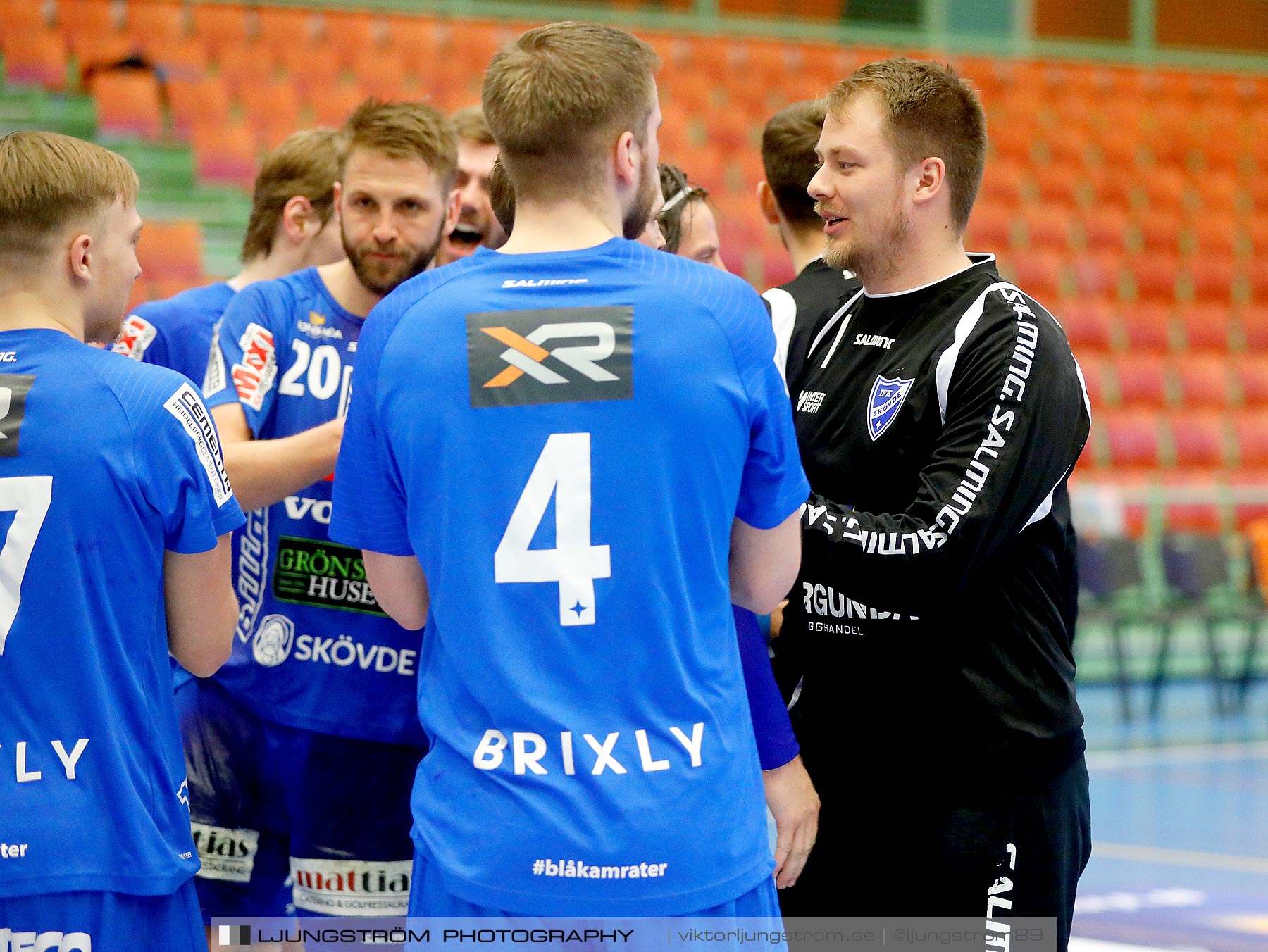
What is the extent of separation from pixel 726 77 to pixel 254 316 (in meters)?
12.1

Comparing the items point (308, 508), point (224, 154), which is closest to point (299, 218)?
point (308, 508)

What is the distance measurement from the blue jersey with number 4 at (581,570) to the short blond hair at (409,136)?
3.97 ft

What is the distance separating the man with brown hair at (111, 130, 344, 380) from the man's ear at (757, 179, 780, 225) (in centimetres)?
130

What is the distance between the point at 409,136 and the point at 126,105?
894 cm

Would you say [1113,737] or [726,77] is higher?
[726,77]

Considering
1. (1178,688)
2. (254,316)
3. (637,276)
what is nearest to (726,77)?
(1178,688)

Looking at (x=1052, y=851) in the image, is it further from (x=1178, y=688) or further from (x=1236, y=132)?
(x=1236, y=132)

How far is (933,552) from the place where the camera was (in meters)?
2.39

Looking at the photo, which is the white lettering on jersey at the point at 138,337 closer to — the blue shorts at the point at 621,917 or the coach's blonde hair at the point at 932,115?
the coach's blonde hair at the point at 932,115

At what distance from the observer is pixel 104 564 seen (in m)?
2.17

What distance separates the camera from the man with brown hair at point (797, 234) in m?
2.95

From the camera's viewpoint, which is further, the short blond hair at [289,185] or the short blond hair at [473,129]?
the short blond hair at [289,185]

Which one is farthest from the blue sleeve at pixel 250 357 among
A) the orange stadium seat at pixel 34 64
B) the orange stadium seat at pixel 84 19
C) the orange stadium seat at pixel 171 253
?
the orange stadium seat at pixel 84 19

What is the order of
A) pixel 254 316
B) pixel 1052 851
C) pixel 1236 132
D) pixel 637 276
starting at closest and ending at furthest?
pixel 637 276
pixel 1052 851
pixel 254 316
pixel 1236 132
